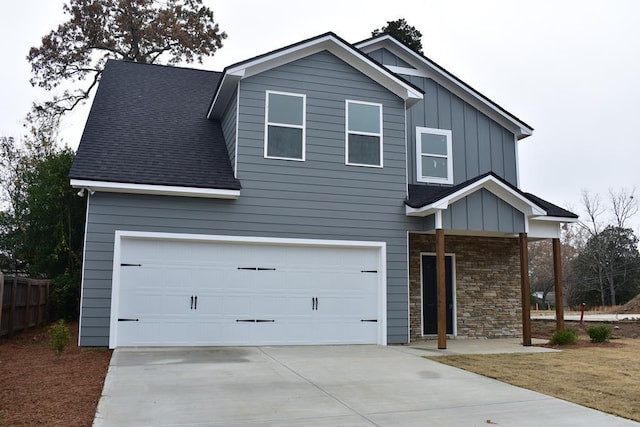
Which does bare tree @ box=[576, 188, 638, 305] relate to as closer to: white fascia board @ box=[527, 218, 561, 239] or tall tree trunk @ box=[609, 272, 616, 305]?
tall tree trunk @ box=[609, 272, 616, 305]

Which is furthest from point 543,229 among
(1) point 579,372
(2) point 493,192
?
(1) point 579,372

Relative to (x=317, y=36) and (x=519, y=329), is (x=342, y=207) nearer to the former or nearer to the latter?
(x=317, y=36)

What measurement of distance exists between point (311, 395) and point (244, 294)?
4.57 m

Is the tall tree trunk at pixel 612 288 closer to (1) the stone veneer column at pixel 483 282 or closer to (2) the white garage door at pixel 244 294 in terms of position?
(1) the stone veneer column at pixel 483 282

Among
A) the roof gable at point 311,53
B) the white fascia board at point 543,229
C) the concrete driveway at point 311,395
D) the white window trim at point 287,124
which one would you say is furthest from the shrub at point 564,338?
the white window trim at point 287,124

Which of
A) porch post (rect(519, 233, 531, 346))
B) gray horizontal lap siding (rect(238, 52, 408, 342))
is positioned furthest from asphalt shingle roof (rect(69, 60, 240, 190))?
porch post (rect(519, 233, 531, 346))

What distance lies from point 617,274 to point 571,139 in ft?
32.1

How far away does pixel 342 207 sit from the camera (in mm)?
11633

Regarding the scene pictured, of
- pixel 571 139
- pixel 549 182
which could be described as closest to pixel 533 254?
pixel 549 182

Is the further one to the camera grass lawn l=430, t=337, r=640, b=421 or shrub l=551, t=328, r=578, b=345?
shrub l=551, t=328, r=578, b=345

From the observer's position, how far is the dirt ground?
5.45 metres

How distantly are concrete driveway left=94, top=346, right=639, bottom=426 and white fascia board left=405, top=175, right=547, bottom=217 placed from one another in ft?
10.8

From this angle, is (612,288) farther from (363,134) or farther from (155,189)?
(155,189)

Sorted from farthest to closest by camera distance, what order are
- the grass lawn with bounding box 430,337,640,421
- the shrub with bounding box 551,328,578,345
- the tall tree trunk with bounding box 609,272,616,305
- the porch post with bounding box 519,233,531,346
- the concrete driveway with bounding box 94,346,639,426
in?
the tall tree trunk with bounding box 609,272,616,305, the shrub with bounding box 551,328,578,345, the porch post with bounding box 519,233,531,346, the grass lawn with bounding box 430,337,640,421, the concrete driveway with bounding box 94,346,639,426
